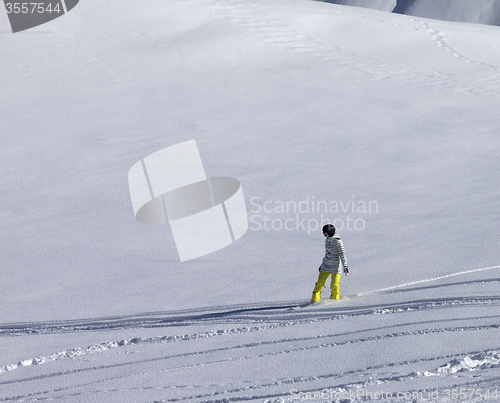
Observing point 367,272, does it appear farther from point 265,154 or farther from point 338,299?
point 265,154

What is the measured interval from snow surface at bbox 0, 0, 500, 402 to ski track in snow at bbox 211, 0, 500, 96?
8cm

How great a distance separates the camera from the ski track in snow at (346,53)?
14023mm

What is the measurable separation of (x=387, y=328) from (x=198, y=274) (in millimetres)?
2924

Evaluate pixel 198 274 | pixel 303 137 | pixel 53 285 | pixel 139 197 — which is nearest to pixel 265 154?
pixel 303 137

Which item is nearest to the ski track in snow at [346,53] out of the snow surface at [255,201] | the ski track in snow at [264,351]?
the snow surface at [255,201]

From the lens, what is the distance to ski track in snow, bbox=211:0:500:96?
14023mm

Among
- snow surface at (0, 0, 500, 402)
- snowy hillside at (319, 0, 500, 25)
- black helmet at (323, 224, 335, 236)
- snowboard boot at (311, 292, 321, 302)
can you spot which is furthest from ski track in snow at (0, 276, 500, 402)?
snowy hillside at (319, 0, 500, 25)

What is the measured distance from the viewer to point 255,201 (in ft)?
30.9

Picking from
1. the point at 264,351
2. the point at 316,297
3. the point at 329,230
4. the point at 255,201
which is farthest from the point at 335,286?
the point at 255,201

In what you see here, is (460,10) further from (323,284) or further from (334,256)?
(323,284)

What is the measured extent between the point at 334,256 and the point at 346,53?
38.1ft

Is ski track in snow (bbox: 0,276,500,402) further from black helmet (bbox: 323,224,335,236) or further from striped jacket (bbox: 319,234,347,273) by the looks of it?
black helmet (bbox: 323,224,335,236)

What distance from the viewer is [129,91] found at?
49.1 feet

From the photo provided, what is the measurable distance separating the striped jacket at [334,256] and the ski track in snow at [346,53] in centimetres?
936
